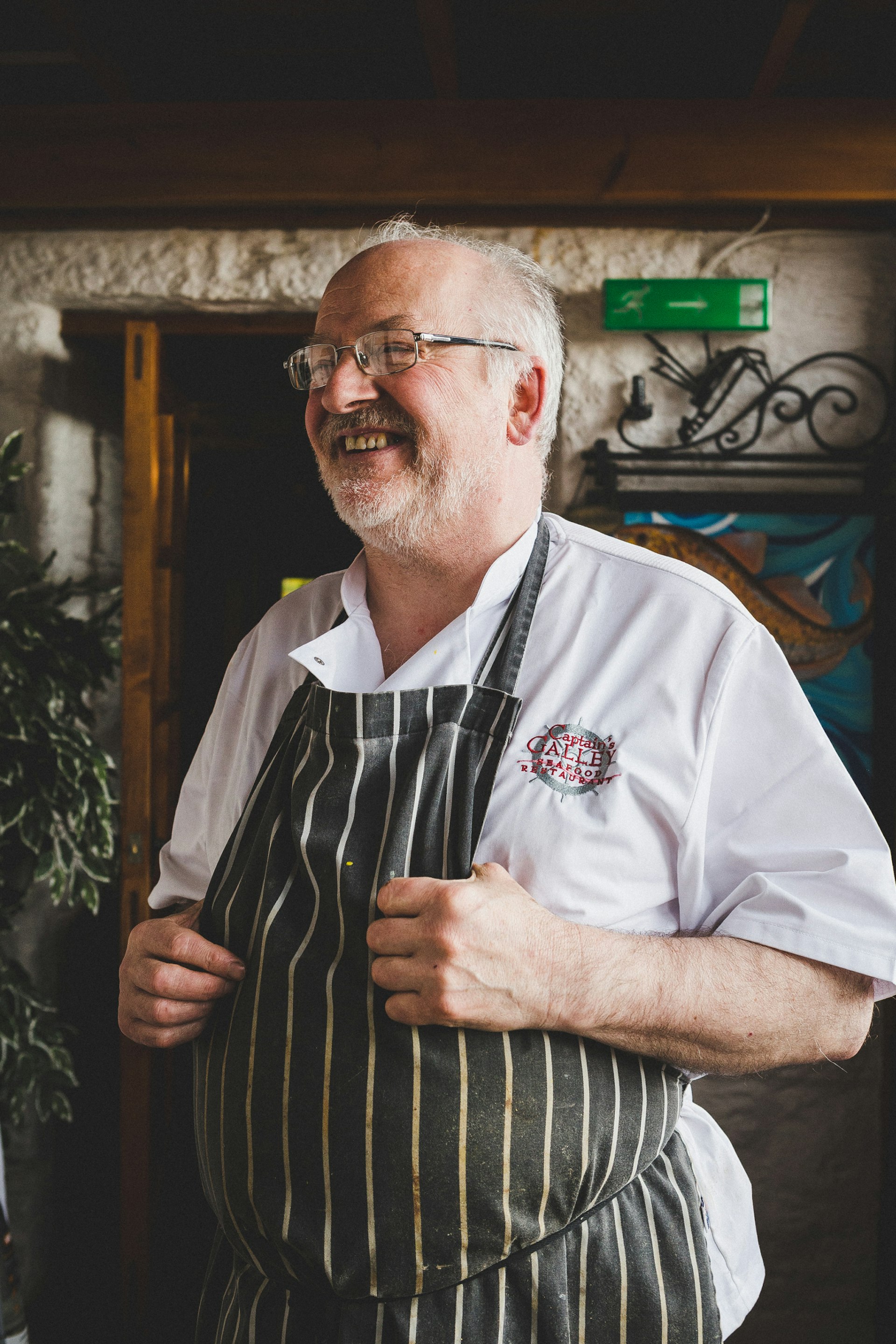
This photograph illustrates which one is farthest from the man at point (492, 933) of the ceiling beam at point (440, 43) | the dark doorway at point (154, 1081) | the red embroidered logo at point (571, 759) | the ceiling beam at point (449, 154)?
the dark doorway at point (154, 1081)

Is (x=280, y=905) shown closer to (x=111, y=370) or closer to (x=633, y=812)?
(x=633, y=812)

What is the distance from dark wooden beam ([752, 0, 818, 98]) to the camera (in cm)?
196

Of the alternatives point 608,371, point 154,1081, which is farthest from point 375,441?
point 154,1081

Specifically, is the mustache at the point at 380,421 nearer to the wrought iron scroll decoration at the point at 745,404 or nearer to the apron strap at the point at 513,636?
the apron strap at the point at 513,636

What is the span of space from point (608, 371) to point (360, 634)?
144cm

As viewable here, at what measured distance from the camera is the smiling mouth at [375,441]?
3.97 feet

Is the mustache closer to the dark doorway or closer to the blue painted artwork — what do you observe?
the blue painted artwork

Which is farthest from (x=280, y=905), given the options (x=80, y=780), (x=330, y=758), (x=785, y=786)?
(x=80, y=780)

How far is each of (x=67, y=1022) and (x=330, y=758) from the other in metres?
2.06

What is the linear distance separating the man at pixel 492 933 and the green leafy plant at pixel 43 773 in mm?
1187

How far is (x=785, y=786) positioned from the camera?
100 cm

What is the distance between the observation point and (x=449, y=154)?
240 centimetres

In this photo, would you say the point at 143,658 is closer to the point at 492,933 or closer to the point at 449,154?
the point at 449,154

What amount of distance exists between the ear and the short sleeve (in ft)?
1.47
